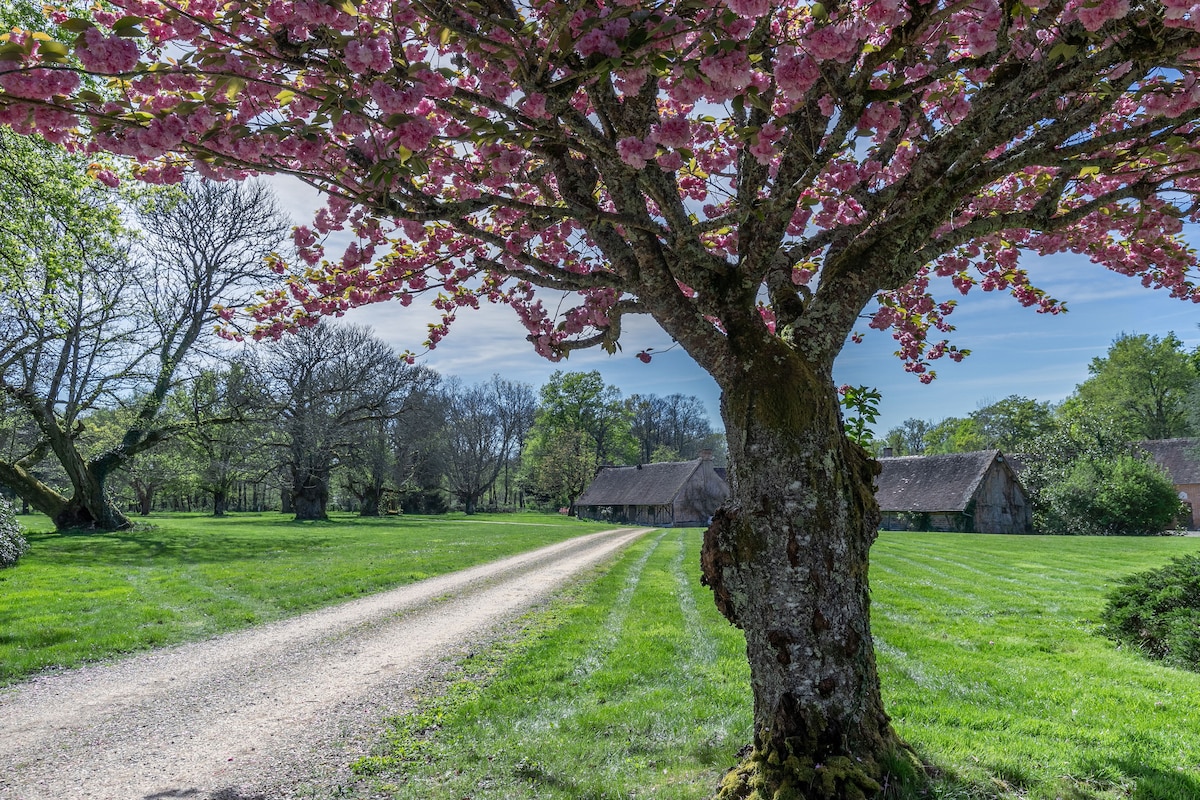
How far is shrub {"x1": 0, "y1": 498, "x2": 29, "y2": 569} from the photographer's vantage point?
12.8 metres

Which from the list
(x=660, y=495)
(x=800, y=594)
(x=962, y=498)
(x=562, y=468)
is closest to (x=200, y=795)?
(x=800, y=594)

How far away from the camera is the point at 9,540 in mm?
13172

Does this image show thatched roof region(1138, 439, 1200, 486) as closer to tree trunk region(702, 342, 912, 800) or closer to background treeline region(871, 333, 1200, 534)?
background treeline region(871, 333, 1200, 534)

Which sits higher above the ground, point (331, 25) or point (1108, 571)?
point (331, 25)

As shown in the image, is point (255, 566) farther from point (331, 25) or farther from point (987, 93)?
point (987, 93)

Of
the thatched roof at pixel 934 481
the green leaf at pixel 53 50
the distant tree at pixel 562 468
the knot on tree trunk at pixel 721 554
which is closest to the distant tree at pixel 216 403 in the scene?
the green leaf at pixel 53 50

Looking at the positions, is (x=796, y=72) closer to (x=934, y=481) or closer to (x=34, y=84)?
(x=34, y=84)

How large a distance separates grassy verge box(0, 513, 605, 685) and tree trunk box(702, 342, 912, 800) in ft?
26.0

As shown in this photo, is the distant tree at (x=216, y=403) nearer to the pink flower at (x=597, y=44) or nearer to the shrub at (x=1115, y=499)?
the pink flower at (x=597, y=44)

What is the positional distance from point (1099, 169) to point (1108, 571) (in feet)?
53.2

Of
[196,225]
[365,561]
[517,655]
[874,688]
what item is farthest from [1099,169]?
[196,225]

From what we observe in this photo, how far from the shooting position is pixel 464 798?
4160 millimetres

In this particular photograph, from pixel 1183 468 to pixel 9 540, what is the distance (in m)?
63.3

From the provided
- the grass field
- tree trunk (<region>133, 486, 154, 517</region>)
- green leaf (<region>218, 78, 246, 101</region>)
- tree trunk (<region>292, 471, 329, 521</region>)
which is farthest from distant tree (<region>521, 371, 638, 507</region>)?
green leaf (<region>218, 78, 246, 101</region>)
